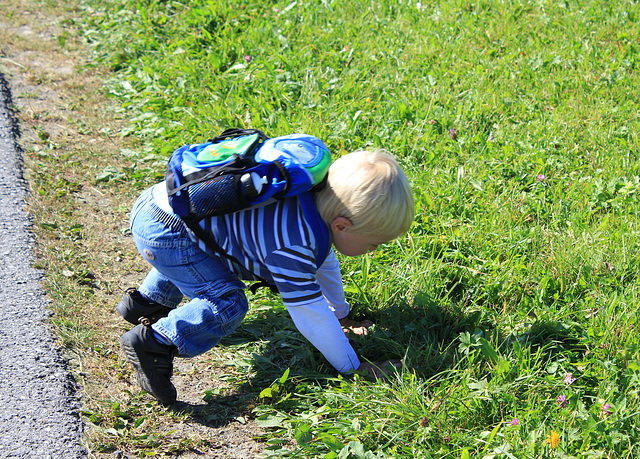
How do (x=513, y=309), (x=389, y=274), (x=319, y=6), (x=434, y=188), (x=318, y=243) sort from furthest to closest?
(x=319, y=6)
(x=434, y=188)
(x=389, y=274)
(x=513, y=309)
(x=318, y=243)

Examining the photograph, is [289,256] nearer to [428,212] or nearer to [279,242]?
[279,242]

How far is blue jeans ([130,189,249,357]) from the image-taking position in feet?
7.88

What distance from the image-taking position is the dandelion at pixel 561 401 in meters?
2.21

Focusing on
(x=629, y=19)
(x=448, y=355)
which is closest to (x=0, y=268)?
(x=448, y=355)

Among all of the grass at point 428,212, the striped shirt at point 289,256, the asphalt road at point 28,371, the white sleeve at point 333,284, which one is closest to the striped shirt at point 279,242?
the striped shirt at point 289,256

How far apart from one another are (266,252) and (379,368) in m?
0.66

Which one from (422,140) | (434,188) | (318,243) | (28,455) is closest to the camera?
(28,455)

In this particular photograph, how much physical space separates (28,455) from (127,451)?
329 mm

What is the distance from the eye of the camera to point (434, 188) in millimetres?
3430

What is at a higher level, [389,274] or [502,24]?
[502,24]

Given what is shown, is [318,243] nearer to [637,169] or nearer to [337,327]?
[337,327]

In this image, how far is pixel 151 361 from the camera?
239 centimetres

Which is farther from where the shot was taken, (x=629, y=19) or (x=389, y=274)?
(x=629, y=19)

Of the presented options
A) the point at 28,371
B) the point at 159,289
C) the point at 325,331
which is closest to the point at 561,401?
the point at 325,331
